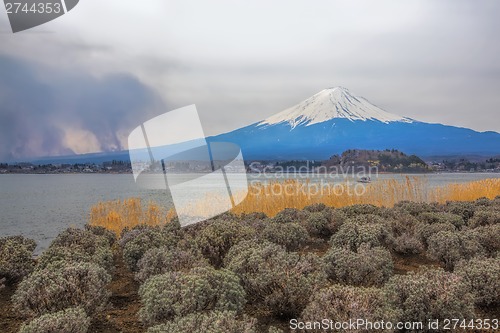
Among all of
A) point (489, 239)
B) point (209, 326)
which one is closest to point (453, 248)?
point (489, 239)

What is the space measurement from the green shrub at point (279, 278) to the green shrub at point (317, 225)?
12.8 ft

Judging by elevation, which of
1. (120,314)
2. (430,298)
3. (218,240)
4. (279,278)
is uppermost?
(218,240)

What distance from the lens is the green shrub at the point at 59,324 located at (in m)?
3.75

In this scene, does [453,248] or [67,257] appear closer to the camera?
[67,257]

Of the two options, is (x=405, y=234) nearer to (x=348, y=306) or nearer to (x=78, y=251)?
(x=348, y=306)

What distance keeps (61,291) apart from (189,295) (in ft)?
5.23

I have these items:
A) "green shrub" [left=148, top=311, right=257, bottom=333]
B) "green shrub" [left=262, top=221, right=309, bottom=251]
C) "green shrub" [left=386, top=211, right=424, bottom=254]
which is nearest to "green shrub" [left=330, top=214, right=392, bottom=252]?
"green shrub" [left=386, top=211, right=424, bottom=254]

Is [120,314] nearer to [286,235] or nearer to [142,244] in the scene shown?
[142,244]

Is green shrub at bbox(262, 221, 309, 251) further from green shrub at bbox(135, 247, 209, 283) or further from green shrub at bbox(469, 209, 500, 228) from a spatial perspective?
green shrub at bbox(469, 209, 500, 228)

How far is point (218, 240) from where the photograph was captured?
6.88m

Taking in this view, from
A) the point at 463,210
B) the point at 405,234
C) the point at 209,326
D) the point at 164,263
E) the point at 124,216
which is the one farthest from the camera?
the point at 124,216

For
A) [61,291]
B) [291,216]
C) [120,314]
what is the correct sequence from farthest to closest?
[291,216] → [120,314] → [61,291]

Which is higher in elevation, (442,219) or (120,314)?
(442,219)

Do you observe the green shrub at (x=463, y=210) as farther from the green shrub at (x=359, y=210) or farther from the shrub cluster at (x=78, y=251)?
→ the shrub cluster at (x=78, y=251)
